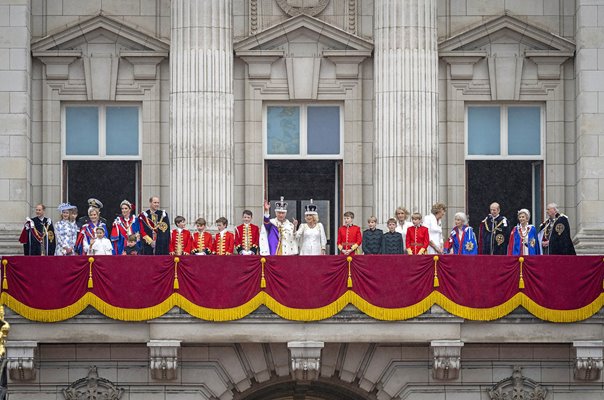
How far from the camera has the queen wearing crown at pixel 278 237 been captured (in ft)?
206

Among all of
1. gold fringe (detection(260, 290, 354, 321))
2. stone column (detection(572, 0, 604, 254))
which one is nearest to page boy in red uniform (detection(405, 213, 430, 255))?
gold fringe (detection(260, 290, 354, 321))

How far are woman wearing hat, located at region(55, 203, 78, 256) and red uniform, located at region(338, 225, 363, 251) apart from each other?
7.19m

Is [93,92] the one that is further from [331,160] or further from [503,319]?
[503,319]

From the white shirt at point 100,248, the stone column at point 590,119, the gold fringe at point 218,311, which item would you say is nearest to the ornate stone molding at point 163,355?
the gold fringe at point 218,311

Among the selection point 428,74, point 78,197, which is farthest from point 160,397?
point 428,74

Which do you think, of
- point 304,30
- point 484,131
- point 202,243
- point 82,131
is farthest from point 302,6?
point 202,243

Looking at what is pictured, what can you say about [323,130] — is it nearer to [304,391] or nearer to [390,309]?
[304,391]

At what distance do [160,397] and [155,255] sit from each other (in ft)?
12.5

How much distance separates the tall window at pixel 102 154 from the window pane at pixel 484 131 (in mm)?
9659

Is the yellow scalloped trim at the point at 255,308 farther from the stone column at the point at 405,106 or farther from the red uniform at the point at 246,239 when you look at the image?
the stone column at the point at 405,106

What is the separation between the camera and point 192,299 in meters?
61.5

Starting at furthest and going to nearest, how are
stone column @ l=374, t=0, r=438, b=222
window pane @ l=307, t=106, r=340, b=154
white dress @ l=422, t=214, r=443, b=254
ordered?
window pane @ l=307, t=106, r=340, b=154 → stone column @ l=374, t=0, r=438, b=222 → white dress @ l=422, t=214, r=443, b=254

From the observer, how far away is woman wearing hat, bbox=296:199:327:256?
206ft

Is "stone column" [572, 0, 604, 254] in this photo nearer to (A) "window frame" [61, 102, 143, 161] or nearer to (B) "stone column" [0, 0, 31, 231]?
(A) "window frame" [61, 102, 143, 161]
